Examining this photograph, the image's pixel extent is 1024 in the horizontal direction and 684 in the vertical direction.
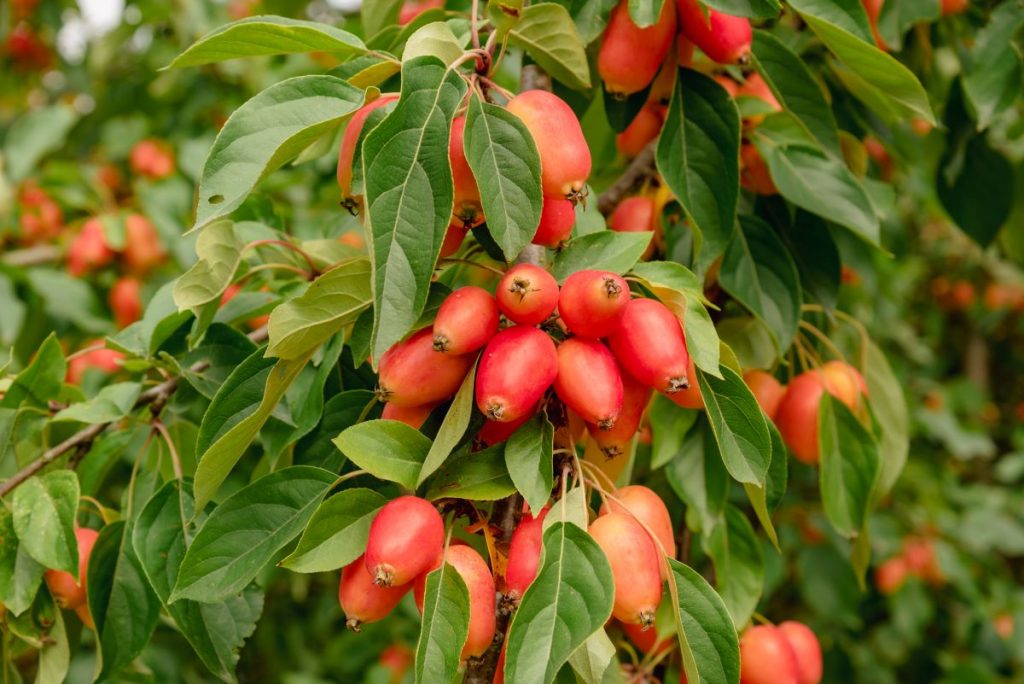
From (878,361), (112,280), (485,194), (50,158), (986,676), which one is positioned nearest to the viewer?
(485,194)

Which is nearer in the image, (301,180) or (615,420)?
(615,420)

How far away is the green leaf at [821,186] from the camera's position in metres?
1.12

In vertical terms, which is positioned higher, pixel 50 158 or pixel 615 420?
pixel 615 420

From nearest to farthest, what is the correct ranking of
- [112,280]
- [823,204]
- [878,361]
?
[823,204] → [878,361] → [112,280]

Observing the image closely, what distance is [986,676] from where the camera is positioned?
2.40m

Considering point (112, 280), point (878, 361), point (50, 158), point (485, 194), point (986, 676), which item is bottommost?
point (986, 676)

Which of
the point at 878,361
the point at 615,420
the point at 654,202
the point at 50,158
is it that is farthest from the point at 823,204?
the point at 50,158

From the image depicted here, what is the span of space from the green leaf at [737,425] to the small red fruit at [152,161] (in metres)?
1.80

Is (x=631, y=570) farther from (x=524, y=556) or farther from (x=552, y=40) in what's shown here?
(x=552, y=40)

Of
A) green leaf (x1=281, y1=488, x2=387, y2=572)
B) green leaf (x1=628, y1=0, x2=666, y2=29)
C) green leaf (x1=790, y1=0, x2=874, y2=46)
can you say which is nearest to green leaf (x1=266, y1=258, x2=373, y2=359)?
green leaf (x1=281, y1=488, x2=387, y2=572)

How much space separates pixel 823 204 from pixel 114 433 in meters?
0.91

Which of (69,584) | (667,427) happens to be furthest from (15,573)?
(667,427)

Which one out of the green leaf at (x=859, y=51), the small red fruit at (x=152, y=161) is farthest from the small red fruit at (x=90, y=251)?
the green leaf at (x=859, y=51)

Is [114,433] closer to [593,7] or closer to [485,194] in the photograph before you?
[485,194]
